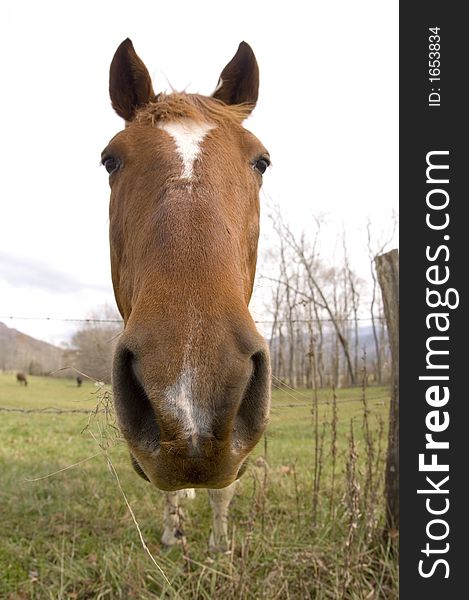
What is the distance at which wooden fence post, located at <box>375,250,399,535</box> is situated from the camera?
12.7ft

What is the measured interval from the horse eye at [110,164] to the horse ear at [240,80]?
3.73ft

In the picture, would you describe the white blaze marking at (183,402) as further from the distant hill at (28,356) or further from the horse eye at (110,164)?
the distant hill at (28,356)

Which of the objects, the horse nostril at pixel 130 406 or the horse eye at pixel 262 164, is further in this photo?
the horse eye at pixel 262 164

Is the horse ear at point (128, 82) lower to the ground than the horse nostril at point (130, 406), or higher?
higher

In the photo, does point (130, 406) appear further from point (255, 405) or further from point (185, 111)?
point (185, 111)

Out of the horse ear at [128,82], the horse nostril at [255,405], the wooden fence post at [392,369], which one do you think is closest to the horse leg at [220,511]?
the wooden fence post at [392,369]

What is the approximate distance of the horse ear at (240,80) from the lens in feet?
10.5

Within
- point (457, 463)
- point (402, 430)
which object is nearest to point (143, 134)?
point (402, 430)

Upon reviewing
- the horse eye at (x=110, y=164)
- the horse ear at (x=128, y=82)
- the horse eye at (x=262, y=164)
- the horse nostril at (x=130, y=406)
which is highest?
the horse ear at (x=128, y=82)

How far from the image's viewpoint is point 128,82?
3.00 m

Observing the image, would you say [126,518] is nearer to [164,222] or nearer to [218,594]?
[218,594]

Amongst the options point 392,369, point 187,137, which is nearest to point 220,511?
point 392,369

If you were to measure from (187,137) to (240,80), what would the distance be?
1353 mm

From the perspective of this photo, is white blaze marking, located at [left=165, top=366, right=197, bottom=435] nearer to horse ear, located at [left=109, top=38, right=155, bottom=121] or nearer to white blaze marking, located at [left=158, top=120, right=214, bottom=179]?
white blaze marking, located at [left=158, top=120, right=214, bottom=179]
